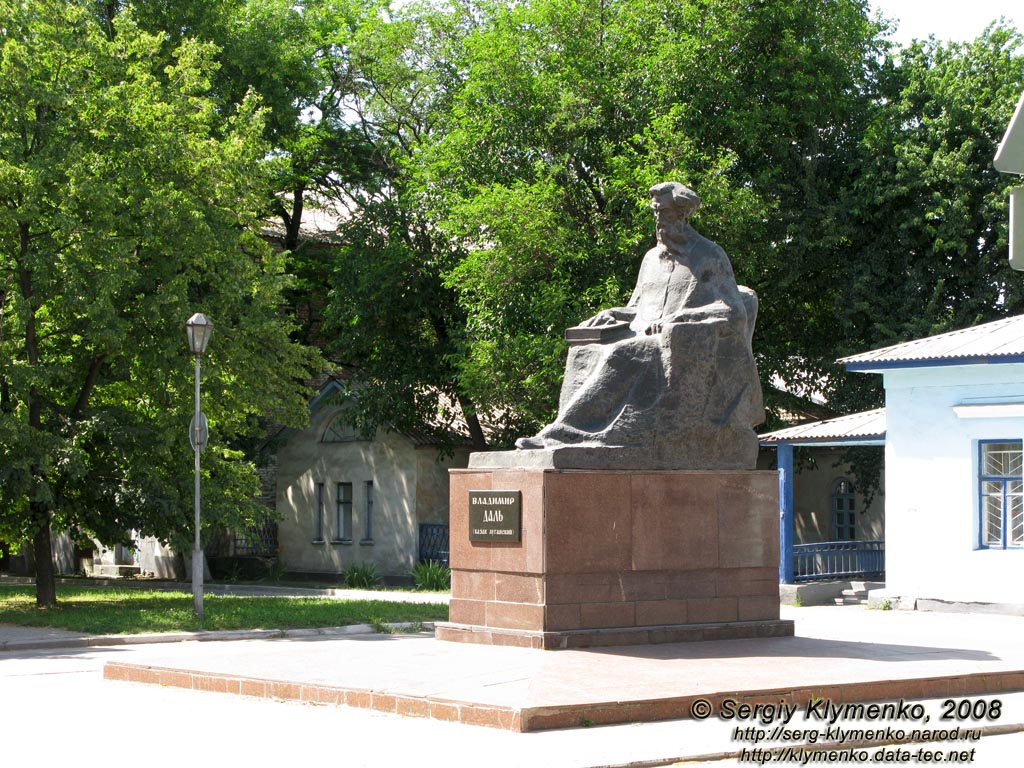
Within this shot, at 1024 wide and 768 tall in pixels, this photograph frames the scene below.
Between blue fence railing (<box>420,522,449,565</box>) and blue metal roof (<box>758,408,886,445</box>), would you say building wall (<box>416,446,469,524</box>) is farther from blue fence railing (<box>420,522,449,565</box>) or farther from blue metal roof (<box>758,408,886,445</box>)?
blue metal roof (<box>758,408,886,445</box>)

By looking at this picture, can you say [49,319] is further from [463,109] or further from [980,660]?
[980,660]

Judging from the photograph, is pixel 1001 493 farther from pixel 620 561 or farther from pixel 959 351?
pixel 620 561

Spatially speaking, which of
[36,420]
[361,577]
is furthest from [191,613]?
[361,577]

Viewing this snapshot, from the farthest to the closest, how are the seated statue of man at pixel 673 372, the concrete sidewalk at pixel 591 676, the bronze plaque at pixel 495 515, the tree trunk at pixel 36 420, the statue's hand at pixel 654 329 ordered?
1. the tree trunk at pixel 36 420
2. the statue's hand at pixel 654 329
3. the seated statue of man at pixel 673 372
4. the bronze plaque at pixel 495 515
5. the concrete sidewalk at pixel 591 676

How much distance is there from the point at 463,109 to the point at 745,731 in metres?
24.8

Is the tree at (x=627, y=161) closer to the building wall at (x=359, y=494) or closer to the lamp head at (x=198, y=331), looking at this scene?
the building wall at (x=359, y=494)

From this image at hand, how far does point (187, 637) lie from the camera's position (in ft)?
61.7

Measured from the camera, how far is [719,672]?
10.8 meters

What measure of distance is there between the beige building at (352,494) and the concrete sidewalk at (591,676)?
68.1ft

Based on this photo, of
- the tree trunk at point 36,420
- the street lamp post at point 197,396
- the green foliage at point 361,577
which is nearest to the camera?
the street lamp post at point 197,396

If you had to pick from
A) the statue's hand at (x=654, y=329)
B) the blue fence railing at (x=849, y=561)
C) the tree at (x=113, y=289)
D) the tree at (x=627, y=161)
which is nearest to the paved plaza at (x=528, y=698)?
the statue's hand at (x=654, y=329)

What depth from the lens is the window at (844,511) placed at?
113 ft

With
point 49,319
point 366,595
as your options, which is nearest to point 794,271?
point 366,595

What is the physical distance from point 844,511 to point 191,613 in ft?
61.8
